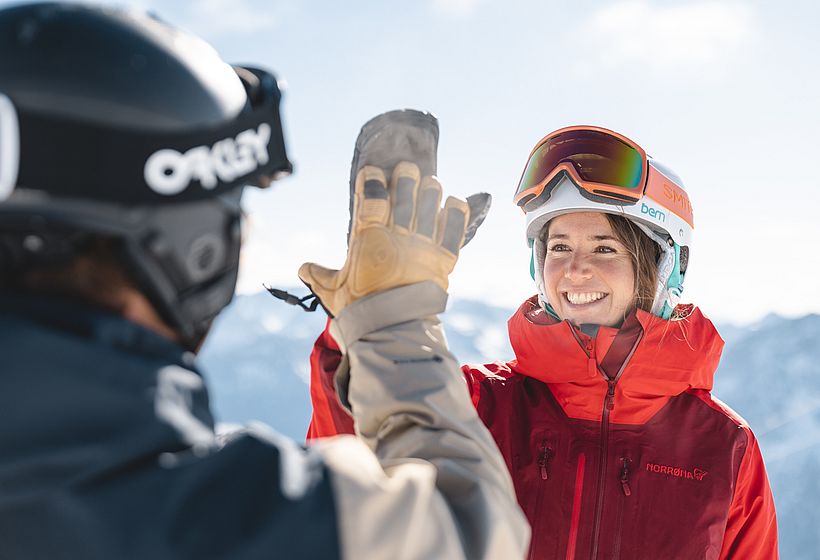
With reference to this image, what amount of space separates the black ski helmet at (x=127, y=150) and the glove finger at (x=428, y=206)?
0.44 meters

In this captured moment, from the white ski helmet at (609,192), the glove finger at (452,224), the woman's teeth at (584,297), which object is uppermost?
the white ski helmet at (609,192)

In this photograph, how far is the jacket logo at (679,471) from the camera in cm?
251

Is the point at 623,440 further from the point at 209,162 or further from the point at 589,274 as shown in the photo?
the point at 209,162

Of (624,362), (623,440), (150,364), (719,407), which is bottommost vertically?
(623,440)

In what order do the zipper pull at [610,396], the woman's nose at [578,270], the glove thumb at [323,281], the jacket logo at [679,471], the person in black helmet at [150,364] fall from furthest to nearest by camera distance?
the woman's nose at [578,270], the zipper pull at [610,396], the jacket logo at [679,471], the glove thumb at [323,281], the person in black helmet at [150,364]

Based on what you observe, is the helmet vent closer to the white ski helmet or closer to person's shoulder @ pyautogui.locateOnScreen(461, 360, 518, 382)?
person's shoulder @ pyautogui.locateOnScreen(461, 360, 518, 382)

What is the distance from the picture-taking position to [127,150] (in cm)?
109

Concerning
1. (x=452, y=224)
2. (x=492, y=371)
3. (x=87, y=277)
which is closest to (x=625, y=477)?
(x=492, y=371)

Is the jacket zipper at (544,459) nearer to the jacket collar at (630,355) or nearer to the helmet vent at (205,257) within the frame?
the jacket collar at (630,355)

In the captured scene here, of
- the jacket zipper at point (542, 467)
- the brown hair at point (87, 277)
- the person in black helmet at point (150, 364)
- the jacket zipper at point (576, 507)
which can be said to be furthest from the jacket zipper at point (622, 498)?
the brown hair at point (87, 277)

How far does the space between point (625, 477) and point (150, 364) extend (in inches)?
79.2

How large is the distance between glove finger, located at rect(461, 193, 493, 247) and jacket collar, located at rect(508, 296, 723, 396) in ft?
3.87

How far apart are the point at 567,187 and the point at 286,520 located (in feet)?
8.28

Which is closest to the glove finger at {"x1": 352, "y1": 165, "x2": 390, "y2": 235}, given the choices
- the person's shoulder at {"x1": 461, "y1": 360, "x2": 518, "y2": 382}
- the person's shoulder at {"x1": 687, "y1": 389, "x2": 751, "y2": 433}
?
the person's shoulder at {"x1": 461, "y1": 360, "x2": 518, "y2": 382}
